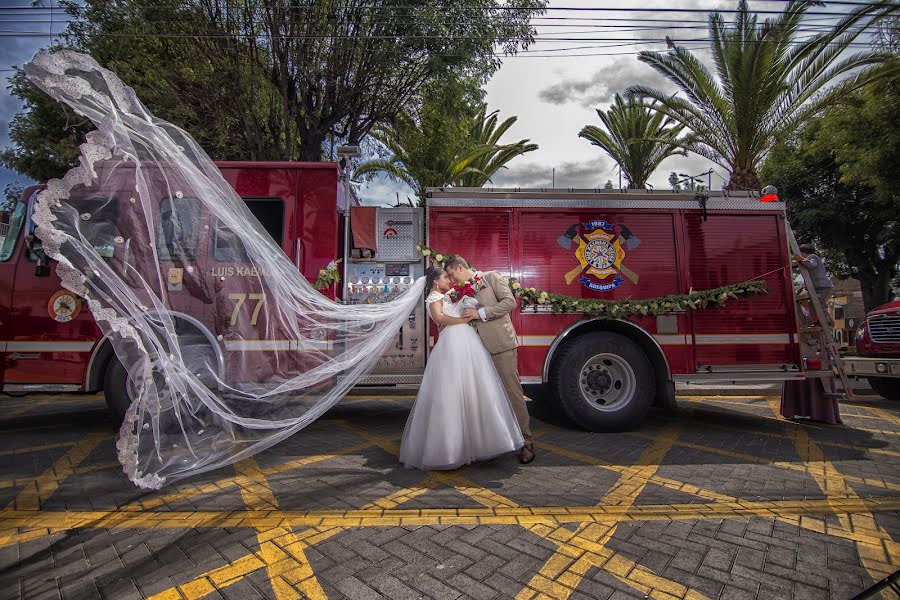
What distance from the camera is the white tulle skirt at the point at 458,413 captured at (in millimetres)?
4008

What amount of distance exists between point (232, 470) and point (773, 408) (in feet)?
26.2

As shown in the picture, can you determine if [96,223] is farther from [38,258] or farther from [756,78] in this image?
[756,78]

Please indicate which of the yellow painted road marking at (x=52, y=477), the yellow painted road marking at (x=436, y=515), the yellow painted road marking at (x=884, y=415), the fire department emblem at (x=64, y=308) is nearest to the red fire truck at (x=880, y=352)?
the yellow painted road marking at (x=884, y=415)

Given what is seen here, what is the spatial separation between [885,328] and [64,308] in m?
12.4

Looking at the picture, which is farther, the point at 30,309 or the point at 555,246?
the point at 555,246

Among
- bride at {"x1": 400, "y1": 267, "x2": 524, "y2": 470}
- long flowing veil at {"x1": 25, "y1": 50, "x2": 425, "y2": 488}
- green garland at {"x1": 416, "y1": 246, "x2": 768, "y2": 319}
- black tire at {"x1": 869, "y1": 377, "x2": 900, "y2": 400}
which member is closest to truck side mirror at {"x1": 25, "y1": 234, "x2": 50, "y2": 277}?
long flowing veil at {"x1": 25, "y1": 50, "x2": 425, "y2": 488}

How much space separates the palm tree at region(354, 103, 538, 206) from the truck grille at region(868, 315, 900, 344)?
9595mm

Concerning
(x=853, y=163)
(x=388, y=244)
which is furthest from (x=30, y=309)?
(x=853, y=163)

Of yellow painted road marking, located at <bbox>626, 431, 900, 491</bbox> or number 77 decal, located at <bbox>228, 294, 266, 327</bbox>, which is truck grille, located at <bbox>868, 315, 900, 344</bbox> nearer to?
yellow painted road marking, located at <bbox>626, 431, 900, 491</bbox>

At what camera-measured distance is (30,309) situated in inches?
203

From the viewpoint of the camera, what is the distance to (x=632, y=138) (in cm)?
1639

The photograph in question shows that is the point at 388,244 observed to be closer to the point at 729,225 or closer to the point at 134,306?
the point at 134,306

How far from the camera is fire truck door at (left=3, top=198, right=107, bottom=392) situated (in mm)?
5098

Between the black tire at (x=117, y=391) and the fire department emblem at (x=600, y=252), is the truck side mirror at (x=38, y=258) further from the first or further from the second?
the fire department emblem at (x=600, y=252)
